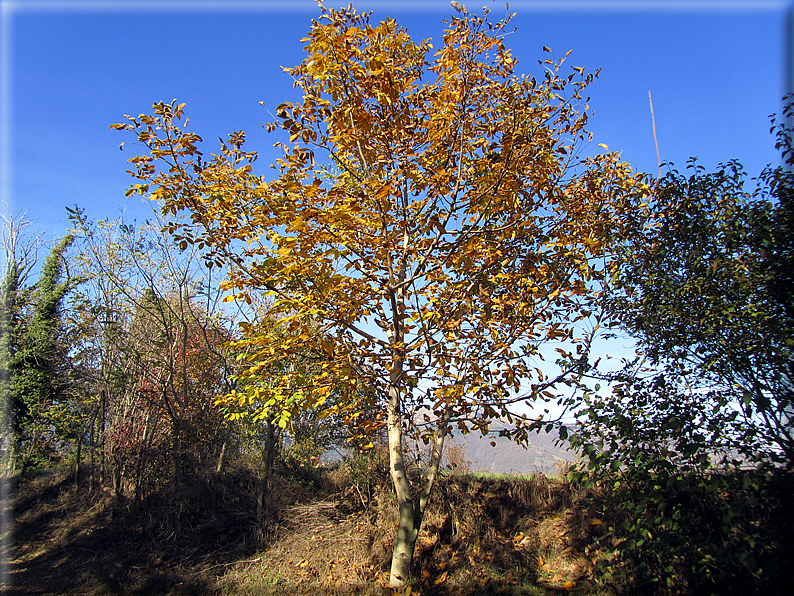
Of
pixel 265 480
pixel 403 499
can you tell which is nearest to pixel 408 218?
pixel 403 499

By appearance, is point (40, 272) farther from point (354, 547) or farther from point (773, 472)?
point (773, 472)

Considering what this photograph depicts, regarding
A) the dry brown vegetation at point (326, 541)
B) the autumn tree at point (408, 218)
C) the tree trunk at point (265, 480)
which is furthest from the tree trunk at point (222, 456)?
the autumn tree at point (408, 218)

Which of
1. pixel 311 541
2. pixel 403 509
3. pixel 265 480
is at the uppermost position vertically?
pixel 403 509

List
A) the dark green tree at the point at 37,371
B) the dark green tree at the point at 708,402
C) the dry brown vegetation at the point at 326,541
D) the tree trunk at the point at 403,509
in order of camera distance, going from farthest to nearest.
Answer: the dark green tree at the point at 37,371
the dry brown vegetation at the point at 326,541
the tree trunk at the point at 403,509
the dark green tree at the point at 708,402

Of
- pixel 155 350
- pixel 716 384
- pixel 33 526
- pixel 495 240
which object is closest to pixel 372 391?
pixel 495 240

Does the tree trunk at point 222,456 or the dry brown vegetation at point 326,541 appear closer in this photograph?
the dry brown vegetation at point 326,541

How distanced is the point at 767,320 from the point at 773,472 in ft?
4.09

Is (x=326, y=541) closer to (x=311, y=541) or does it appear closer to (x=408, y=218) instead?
(x=311, y=541)

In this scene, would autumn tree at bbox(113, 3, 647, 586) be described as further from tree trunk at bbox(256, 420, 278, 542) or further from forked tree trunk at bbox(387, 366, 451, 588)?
tree trunk at bbox(256, 420, 278, 542)

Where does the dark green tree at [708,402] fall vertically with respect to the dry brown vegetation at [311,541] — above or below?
above

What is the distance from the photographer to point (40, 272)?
15.5 metres

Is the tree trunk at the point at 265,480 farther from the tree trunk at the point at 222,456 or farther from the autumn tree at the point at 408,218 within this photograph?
the autumn tree at the point at 408,218

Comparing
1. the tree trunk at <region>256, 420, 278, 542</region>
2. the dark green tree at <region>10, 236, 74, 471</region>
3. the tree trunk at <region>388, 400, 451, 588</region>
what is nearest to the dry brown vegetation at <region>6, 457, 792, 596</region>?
the tree trunk at <region>256, 420, 278, 542</region>

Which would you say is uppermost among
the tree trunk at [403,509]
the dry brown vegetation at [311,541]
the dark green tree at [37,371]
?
the dark green tree at [37,371]
